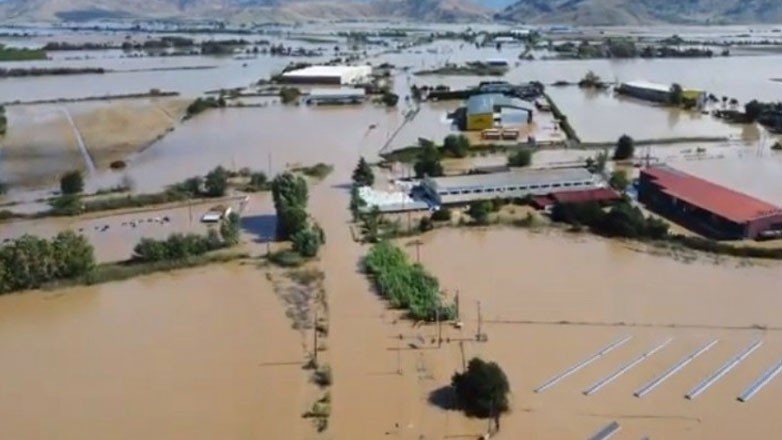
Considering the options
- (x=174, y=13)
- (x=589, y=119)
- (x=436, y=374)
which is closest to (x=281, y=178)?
(x=436, y=374)

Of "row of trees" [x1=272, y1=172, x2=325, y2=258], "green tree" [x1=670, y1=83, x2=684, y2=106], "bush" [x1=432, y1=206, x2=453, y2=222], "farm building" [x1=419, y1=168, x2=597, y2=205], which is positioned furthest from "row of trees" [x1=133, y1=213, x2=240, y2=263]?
"green tree" [x1=670, y1=83, x2=684, y2=106]

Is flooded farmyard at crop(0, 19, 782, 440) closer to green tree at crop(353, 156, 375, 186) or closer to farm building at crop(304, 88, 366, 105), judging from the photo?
green tree at crop(353, 156, 375, 186)

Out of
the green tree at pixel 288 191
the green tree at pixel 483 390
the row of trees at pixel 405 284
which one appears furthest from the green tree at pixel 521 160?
the green tree at pixel 483 390

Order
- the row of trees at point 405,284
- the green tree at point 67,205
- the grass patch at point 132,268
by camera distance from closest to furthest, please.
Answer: the row of trees at point 405,284 < the grass patch at point 132,268 < the green tree at point 67,205

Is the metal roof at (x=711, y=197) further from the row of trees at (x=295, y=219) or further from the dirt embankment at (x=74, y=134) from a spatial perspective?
the dirt embankment at (x=74, y=134)

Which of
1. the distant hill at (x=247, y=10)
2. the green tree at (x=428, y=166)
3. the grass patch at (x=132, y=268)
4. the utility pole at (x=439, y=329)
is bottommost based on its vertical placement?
the utility pole at (x=439, y=329)

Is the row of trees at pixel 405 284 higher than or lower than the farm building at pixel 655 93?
lower

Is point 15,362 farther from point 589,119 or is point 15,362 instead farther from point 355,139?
point 589,119
